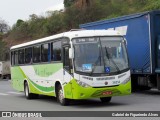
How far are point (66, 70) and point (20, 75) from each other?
25.5 ft

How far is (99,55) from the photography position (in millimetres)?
17266

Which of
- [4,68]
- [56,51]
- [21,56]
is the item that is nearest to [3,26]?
[4,68]

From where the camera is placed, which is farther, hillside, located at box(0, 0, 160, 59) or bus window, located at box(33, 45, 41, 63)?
hillside, located at box(0, 0, 160, 59)

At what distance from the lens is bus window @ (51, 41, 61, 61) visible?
1872cm

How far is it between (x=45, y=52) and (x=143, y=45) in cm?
492

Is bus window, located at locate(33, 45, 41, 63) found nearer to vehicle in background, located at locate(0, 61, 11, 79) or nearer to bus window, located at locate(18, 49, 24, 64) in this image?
bus window, located at locate(18, 49, 24, 64)

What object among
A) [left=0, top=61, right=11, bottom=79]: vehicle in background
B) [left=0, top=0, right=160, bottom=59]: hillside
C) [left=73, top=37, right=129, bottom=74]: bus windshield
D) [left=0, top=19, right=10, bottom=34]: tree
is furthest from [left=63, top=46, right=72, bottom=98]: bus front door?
[left=0, top=19, right=10, bottom=34]: tree

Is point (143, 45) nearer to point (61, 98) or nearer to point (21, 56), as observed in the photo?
point (61, 98)

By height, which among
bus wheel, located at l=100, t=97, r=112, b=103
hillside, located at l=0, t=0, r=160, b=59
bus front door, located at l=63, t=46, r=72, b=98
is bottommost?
bus wheel, located at l=100, t=97, r=112, b=103

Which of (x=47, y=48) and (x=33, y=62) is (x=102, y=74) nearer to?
(x=47, y=48)

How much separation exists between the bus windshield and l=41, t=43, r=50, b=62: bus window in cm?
297

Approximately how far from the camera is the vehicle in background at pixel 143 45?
21812 mm

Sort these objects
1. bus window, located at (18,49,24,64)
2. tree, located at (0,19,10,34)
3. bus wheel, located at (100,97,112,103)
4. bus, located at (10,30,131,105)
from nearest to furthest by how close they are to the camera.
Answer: bus, located at (10,30,131,105) < bus wheel, located at (100,97,112,103) < bus window, located at (18,49,24,64) < tree, located at (0,19,10,34)

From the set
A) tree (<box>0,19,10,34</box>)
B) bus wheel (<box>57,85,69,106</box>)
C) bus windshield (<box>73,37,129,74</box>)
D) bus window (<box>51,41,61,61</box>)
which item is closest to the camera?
bus windshield (<box>73,37,129,74</box>)
